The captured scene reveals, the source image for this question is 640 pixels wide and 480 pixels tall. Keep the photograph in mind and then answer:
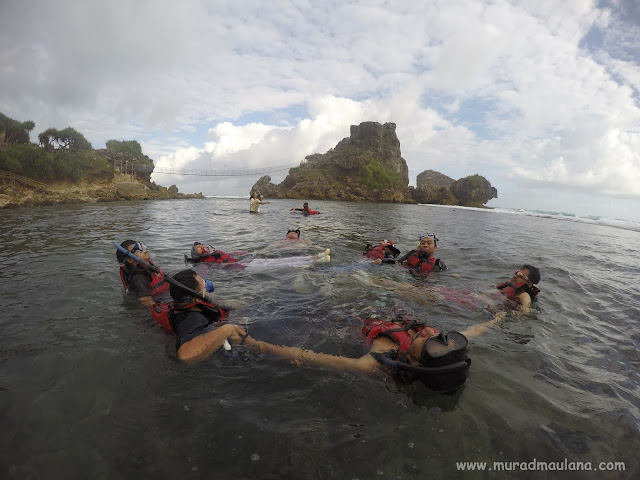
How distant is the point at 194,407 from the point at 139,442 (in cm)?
56

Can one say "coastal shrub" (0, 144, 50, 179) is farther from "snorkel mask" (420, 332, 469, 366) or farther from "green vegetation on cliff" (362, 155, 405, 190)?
"green vegetation on cliff" (362, 155, 405, 190)

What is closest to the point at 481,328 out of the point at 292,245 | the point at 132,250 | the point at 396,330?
the point at 396,330

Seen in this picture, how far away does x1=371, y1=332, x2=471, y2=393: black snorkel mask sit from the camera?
10.1 ft

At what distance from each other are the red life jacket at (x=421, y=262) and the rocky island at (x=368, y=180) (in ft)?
191

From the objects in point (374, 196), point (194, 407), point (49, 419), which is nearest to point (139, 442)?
point (194, 407)

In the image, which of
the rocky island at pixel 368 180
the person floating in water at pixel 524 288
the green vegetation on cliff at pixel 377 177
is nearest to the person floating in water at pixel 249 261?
the person floating in water at pixel 524 288

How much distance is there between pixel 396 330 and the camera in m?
4.23

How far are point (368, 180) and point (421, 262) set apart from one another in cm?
7417

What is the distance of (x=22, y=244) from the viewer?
11.0m

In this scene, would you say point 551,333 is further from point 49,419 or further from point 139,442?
point 49,419

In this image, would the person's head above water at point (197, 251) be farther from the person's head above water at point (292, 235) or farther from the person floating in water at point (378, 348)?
the person floating in water at point (378, 348)

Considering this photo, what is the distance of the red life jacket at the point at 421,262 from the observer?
9.00 meters

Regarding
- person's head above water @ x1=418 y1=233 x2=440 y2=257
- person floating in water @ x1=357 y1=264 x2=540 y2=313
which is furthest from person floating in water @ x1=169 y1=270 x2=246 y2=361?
person's head above water @ x1=418 y1=233 x2=440 y2=257

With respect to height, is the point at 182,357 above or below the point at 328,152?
below
